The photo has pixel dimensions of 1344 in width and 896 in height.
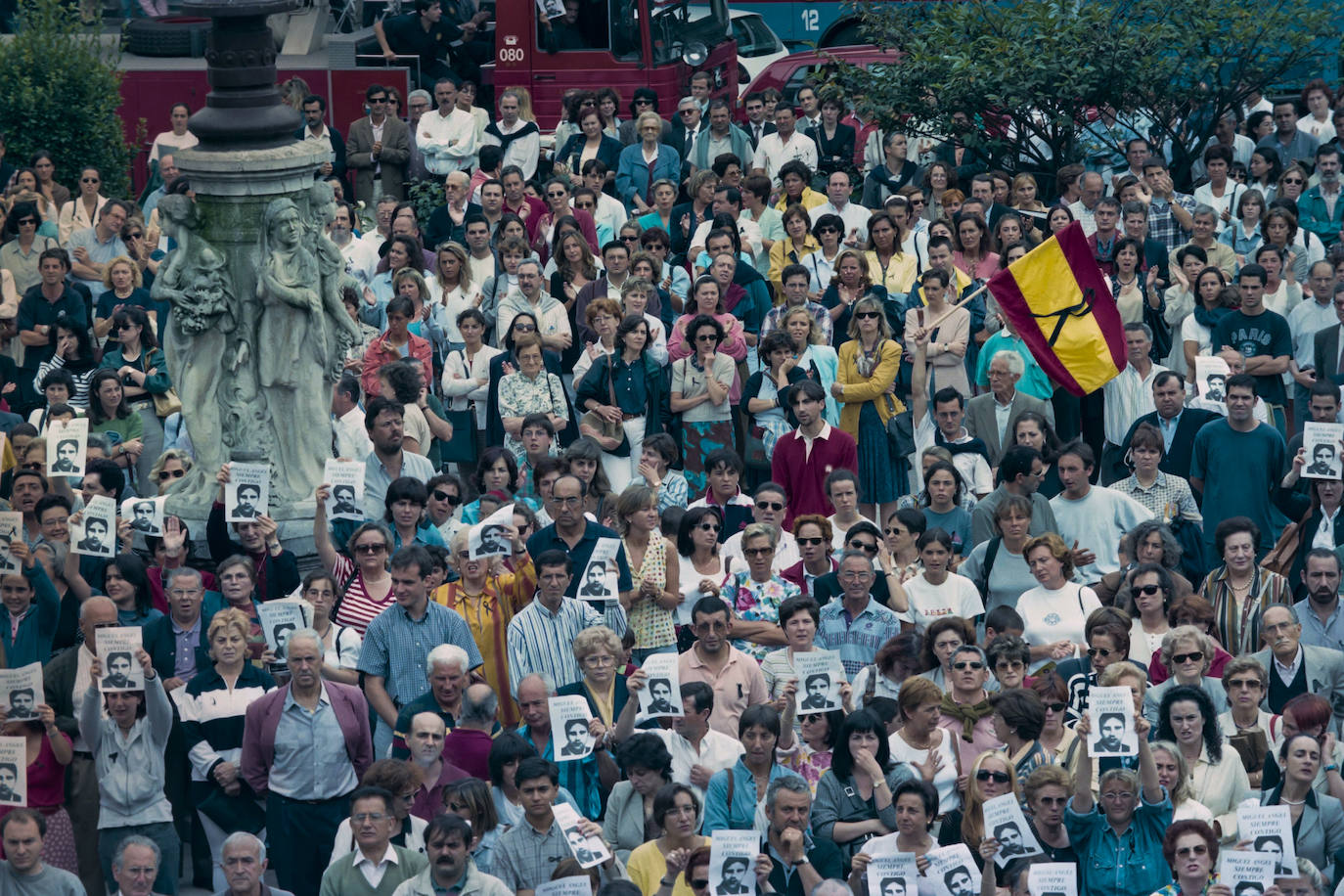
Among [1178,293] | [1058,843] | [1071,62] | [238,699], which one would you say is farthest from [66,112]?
[1058,843]

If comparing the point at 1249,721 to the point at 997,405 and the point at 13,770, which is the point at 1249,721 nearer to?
the point at 997,405

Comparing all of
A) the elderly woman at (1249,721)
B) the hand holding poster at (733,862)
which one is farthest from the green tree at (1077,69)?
the hand holding poster at (733,862)

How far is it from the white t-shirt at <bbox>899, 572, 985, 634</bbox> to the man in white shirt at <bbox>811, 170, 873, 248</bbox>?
256 inches

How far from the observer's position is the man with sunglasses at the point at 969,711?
488 inches

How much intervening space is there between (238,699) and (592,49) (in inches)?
527

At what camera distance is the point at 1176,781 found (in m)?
11.8

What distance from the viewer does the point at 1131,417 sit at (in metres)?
17.1

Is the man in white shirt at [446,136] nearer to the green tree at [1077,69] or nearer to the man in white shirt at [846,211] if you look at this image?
the green tree at [1077,69]

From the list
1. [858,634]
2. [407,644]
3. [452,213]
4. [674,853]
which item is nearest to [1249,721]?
[858,634]

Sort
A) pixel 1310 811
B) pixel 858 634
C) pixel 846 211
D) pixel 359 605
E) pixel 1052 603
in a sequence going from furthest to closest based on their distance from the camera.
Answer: pixel 846 211 → pixel 1052 603 → pixel 858 634 → pixel 359 605 → pixel 1310 811

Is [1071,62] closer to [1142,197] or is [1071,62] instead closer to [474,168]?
[1142,197]

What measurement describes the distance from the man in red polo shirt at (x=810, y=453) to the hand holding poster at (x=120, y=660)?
4.67 meters

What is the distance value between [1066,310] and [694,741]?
5489 millimetres

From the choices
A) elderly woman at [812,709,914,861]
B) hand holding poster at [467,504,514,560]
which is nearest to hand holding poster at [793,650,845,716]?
elderly woman at [812,709,914,861]
